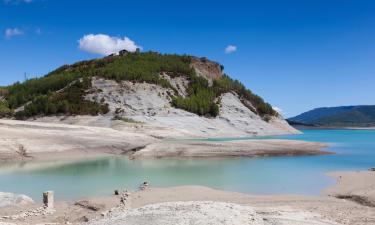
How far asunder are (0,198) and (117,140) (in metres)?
32.8

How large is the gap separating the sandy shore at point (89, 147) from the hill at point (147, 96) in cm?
3358

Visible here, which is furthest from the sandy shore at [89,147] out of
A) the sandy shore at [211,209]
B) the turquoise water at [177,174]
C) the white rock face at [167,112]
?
the white rock face at [167,112]

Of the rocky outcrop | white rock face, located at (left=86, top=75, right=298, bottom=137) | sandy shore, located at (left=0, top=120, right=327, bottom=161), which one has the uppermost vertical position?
the rocky outcrop

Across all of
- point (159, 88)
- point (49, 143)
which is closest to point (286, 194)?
point (49, 143)

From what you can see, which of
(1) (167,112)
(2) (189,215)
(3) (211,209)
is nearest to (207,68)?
(1) (167,112)

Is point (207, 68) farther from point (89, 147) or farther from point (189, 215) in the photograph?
point (189, 215)

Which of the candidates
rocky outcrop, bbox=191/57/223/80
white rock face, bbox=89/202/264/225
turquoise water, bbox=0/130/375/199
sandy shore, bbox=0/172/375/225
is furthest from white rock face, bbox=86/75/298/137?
white rock face, bbox=89/202/264/225

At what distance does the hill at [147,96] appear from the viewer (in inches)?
3730

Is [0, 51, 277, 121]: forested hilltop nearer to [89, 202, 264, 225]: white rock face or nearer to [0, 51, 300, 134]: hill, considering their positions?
[0, 51, 300, 134]: hill

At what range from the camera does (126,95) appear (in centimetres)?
10106

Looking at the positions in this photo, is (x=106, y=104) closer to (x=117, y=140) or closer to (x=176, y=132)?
(x=176, y=132)

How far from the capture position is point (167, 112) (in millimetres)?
96938

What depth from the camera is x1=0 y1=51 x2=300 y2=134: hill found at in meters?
94.8

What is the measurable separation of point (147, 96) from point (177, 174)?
69982mm
